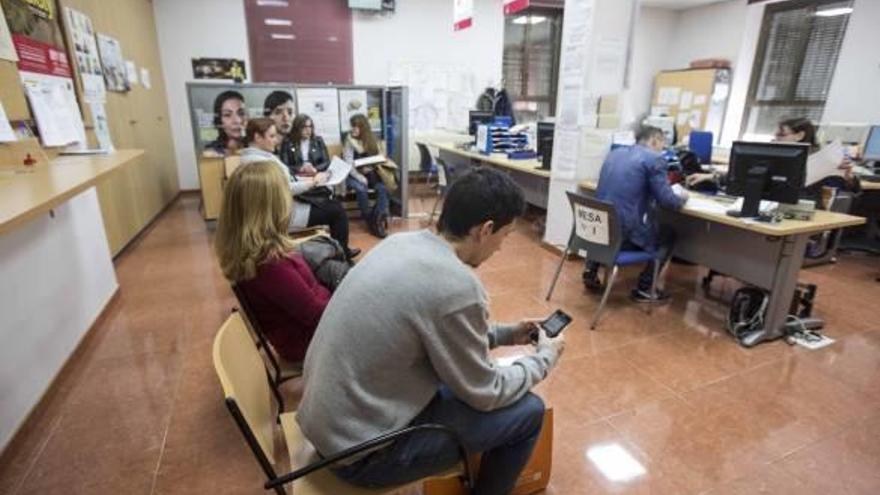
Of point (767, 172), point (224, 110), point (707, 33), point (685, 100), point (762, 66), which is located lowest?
point (767, 172)

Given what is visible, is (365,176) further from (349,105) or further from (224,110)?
(224,110)

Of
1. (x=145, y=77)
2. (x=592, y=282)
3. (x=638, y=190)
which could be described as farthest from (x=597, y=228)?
(x=145, y=77)

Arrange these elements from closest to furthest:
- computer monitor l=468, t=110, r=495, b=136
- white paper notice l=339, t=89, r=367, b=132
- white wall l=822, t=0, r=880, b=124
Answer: white paper notice l=339, t=89, r=367, b=132, white wall l=822, t=0, r=880, b=124, computer monitor l=468, t=110, r=495, b=136

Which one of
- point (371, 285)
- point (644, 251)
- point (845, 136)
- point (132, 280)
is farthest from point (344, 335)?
point (845, 136)

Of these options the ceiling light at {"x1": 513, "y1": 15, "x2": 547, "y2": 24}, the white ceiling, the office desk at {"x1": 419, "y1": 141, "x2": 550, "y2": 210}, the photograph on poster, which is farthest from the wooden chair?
the white ceiling

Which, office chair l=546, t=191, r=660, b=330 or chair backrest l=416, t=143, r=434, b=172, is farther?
chair backrest l=416, t=143, r=434, b=172

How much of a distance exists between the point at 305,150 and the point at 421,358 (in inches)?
144

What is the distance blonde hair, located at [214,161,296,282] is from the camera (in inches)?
60.1

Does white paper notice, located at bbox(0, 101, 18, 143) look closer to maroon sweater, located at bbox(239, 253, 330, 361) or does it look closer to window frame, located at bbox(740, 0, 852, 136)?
maroon sweater, located at bbox(239, 253, 330, 361)

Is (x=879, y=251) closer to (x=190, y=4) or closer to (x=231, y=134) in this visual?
(x=231, y=134)

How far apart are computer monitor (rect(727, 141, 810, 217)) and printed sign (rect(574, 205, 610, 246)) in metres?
0.68

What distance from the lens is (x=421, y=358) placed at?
1.04 m

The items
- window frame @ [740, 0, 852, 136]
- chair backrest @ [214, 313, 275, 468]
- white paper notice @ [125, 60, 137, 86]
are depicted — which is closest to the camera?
chair backrest @ [214, 313, 275, 468]

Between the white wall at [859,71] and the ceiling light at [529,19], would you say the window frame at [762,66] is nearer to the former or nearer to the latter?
the white wall at [859,71]
